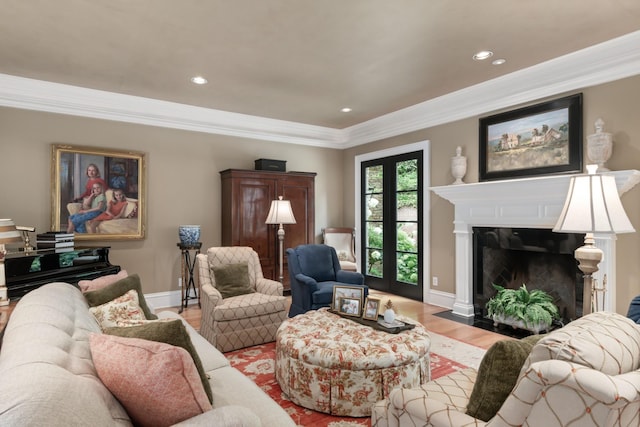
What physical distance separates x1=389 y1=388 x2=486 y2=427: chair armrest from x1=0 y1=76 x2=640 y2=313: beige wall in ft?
9.61

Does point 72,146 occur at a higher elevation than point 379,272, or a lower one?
higher

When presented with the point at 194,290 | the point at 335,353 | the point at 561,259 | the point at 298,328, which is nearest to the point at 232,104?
the point at 194,290

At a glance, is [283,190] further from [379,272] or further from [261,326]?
[261,326]

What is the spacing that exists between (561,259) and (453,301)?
4.63ft

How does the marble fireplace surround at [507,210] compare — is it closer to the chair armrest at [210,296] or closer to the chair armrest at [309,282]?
the chair armrest at [309,282]

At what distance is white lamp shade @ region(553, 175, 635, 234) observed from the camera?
6.41 feet

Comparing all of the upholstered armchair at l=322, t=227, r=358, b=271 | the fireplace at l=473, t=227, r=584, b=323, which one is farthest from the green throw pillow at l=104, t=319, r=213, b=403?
the upholstered armchair at l=322, t=227, r=358, b=271

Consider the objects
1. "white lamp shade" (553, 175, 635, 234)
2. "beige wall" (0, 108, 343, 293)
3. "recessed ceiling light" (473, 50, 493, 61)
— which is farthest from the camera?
"beige wall" (0, 108, 343, 293)

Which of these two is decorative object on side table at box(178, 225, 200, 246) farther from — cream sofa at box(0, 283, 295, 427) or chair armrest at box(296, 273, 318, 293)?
cream sofa at box(0, 283, 295, 427)

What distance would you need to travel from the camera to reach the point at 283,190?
5621 millimetres

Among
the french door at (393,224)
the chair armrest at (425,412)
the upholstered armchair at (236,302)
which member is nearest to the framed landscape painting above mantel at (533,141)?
the french door at (393,224)

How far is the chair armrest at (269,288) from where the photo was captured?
3.80 meters

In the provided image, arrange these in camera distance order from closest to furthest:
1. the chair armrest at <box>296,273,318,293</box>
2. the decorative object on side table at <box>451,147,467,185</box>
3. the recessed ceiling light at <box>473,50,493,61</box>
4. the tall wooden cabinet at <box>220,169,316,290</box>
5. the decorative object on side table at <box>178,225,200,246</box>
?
1. the recessed ceiling light at <box>473,50,493,61</box>
2. the chair armrest at <box>296,273,318,293</box>
3. the decorative object on side table at <box>451,147,467,185</box>
4. the decorative object on side table at <box>178,225,200,246</box>
5. the tall wooden cabinet at <box>220,169,316,290</box>

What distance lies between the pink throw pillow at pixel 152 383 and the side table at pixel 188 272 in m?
3.68
